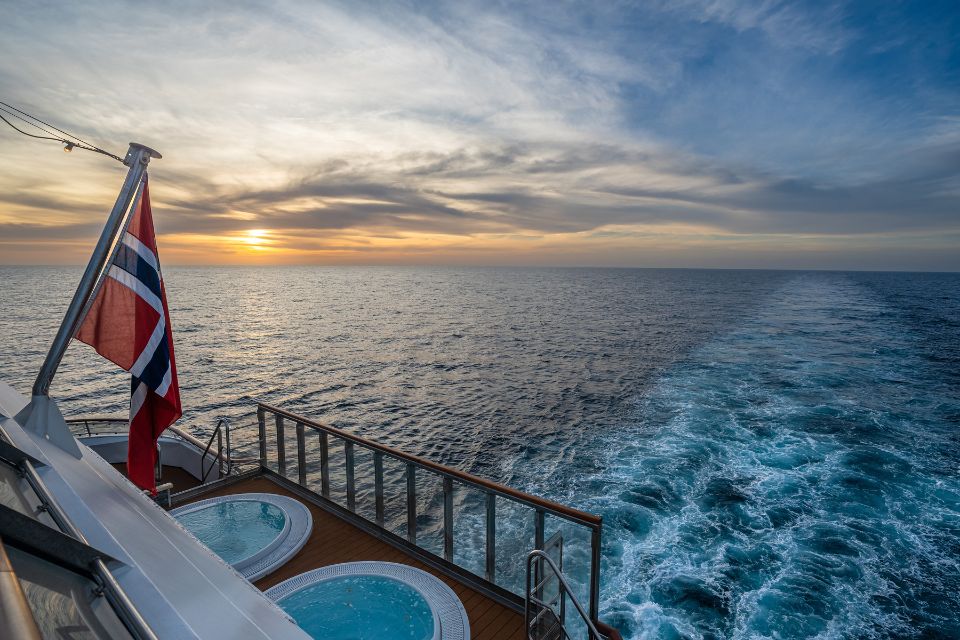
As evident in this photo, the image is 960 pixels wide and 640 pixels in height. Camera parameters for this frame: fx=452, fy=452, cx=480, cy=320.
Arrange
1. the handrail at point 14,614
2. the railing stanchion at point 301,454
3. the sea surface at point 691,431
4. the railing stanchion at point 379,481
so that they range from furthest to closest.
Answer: the sea surface at point 691,431
the railing stanchion at point 301,454
the railing stanchion at point 379,481
the handrail at point 14,614

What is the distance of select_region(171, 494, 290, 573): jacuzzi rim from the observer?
5.77m

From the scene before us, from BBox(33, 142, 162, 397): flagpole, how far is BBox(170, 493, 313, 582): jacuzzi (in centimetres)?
302

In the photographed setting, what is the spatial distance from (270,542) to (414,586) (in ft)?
7.59

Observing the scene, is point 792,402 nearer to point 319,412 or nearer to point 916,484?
point 916,484

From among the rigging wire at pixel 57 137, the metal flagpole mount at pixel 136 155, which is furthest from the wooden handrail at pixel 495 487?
the rigging wire at pixel 57 137

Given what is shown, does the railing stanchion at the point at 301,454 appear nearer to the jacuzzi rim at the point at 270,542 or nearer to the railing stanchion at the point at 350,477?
the jacuzzi rim at the point at 270,542

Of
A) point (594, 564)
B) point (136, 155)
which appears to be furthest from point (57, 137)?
point (594, 564)

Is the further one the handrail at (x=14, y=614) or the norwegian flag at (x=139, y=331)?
the norwegian flag at (x=139, y=331)

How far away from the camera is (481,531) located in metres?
12.9

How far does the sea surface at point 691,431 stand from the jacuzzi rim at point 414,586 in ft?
19.1

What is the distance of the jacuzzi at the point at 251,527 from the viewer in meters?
5.90

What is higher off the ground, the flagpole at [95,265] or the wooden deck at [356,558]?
the flagpole at [95,265]

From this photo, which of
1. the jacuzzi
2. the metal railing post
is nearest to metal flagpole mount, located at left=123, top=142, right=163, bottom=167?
the jacuzzi

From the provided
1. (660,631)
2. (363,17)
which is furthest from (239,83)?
(660,631)
